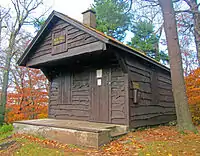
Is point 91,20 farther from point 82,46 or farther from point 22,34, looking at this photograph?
point 22,34

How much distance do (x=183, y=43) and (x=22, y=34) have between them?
13.5 metres

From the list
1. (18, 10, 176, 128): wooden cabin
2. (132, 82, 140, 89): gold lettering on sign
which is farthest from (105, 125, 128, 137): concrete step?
(132, 82, 140, 89): gold lettering on sign

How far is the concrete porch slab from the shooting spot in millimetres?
4637

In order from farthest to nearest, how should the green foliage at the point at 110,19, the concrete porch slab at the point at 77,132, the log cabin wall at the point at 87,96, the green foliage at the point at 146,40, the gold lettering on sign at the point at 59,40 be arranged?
the green foliage at the point at 146,40 < the green foliage at the point at 110,19 < the gold lettering on sign at the point at 59,40 < the log cabin wall at the point at 87,96 < the concrete porch slab at the point at 77,132

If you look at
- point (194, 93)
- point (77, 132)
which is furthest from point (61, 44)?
point (194, 93)

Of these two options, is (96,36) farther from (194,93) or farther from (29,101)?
(29,101)

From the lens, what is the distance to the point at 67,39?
6781 mm

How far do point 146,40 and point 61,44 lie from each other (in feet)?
37.2

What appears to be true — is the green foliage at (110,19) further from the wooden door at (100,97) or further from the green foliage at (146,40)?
the wooden door at (100,97)

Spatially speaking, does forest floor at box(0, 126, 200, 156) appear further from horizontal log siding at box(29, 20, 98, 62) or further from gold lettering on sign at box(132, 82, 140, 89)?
horizontal log siding at box(29, 20, 98, 62)

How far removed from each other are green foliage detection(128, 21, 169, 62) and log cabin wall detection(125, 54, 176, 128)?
7.40 m

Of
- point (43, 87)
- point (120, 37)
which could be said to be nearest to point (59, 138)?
point (43, 87)

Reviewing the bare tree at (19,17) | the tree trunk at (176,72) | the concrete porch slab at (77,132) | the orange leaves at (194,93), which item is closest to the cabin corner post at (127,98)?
the concrete porch slab at (77,132)

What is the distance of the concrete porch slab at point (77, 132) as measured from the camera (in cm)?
464
